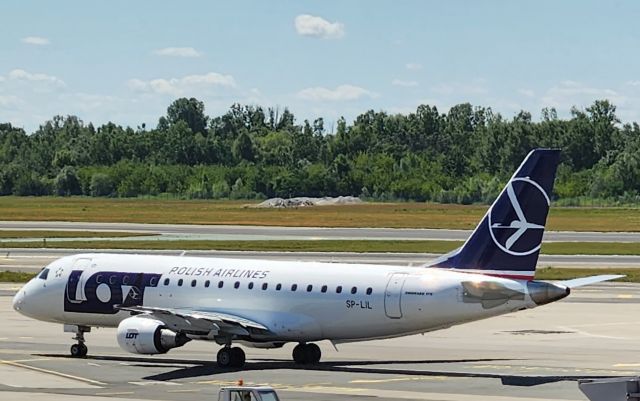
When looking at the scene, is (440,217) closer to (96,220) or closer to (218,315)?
(96,220)

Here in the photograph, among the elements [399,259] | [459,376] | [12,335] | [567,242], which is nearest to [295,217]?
[567,242]

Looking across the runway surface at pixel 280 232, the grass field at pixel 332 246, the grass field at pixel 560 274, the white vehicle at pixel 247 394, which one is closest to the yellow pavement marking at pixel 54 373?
the white vehicle at pixel 247 394

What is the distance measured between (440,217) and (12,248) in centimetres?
6517

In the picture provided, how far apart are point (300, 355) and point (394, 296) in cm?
437

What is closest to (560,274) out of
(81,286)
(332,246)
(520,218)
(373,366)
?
(332,246)

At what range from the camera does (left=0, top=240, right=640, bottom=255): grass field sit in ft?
337

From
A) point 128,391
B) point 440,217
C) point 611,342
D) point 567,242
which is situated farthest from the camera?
point 440,217

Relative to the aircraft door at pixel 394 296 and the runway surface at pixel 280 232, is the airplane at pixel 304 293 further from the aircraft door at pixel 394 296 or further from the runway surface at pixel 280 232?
the runway surface at pixel 280 232

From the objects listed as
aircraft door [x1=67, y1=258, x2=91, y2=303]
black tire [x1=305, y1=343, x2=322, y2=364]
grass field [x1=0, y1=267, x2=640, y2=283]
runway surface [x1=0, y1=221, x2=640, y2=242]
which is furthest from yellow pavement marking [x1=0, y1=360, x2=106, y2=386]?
runway surface [x1=0, y1=221, x2=640, y2=242]

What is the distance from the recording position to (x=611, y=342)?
50844mm

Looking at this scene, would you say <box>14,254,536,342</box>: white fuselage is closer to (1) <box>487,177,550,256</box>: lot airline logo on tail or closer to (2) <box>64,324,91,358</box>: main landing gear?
(2) <box>64,324,91,358</box>: main landing gear

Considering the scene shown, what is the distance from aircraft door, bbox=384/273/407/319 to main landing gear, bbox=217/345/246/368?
189 inches

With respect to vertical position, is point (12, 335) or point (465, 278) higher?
point (465, 278)

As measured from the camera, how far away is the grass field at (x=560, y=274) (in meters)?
78.8
